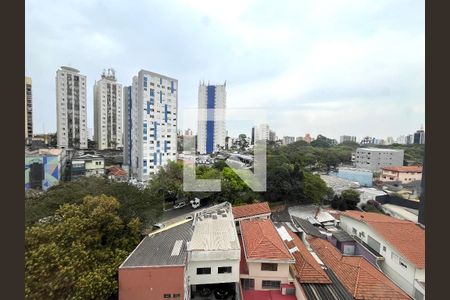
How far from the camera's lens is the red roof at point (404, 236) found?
201 inches

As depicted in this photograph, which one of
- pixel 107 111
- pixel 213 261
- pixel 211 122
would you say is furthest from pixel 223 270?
pixel 107 111

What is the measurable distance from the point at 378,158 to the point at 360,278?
789 inches

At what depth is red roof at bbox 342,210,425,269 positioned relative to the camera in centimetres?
509

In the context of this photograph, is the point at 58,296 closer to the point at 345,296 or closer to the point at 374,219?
the point at 345,296

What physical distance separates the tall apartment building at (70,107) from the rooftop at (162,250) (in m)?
18.7

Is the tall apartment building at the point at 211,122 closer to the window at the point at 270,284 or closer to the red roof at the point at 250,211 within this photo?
the red roof at the point at 250,211

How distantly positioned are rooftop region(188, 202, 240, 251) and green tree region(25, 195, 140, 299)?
148 centimetres

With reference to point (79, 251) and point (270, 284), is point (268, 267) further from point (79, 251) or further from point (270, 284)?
point (79, 251)

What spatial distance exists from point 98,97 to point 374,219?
2473cm

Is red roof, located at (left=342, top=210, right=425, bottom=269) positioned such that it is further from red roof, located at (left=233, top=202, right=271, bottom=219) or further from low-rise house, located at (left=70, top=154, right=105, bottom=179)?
low-rise house, located at (left=70, top=154, right=105, bottom=179)

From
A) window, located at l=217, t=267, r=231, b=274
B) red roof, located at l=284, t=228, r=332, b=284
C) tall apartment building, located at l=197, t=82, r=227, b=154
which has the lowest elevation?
red roof, located at l=284, t=228, r=332, b=284

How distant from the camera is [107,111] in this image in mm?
22453

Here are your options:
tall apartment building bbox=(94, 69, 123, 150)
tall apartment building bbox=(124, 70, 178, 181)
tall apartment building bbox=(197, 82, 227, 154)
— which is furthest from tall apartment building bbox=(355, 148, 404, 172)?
tall apartment building bbox=(94, 69, 123, 150)

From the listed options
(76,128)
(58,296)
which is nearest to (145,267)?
(58,296)
